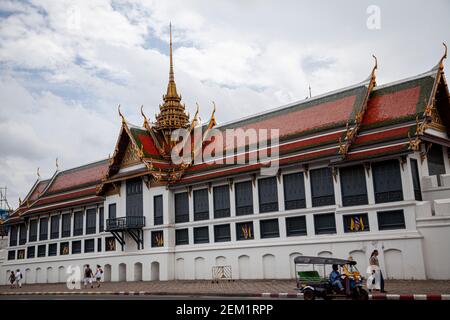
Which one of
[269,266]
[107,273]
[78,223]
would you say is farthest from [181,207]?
[78,223]

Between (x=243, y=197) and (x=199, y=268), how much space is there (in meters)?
5.96

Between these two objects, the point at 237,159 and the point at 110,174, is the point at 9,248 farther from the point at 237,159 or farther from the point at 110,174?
the point at 237,159

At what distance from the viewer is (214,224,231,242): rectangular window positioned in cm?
3253

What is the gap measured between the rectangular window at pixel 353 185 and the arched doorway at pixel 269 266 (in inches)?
230

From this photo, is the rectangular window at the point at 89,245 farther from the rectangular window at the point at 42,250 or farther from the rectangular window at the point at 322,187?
the rectangular window at the point at 322,187

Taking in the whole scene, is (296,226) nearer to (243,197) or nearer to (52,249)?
(243,197)

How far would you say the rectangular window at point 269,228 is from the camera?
30172 millimetres

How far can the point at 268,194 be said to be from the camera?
30.8 m

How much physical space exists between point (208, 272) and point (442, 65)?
1916 cm

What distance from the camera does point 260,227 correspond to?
30.8 meters

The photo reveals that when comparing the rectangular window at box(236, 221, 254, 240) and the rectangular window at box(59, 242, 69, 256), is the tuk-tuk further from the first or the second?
the rectangular window at box(59, 242, 69, 256)

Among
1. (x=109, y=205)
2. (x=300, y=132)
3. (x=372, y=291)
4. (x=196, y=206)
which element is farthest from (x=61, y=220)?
(x=372, y=291)

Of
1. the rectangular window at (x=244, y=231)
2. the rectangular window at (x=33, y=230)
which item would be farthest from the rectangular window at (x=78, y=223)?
the rectangular window at (x=244, y=231)

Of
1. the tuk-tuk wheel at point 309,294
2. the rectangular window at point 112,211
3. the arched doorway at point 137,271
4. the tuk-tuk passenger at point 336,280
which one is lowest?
the tuk-tuk wheel at point 309,294
